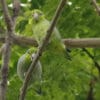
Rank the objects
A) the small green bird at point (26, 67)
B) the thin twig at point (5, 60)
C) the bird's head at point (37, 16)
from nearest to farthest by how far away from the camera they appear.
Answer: the thin twig at point (5, 60) → the small green bird at point (26, 67) → the bird's head at point (37, 16)

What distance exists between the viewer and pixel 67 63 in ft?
11.2

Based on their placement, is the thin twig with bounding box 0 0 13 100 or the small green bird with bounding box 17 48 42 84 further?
the small green bird with bounding box 17 48 42 84

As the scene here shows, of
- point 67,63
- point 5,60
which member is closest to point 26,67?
point 5,60

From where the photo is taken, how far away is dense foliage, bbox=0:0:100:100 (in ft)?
11.1

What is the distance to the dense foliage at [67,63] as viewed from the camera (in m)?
3.39

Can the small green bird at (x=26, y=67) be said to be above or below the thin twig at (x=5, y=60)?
below

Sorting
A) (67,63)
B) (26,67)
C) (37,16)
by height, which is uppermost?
(37,16)

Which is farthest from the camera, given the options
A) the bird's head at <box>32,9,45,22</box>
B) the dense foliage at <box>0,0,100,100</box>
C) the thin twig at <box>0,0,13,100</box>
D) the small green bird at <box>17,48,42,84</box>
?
the dense foliage at <box>0,0,100,100</box>

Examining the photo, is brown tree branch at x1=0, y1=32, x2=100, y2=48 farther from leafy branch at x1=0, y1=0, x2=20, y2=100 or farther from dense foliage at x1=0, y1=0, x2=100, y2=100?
dense foliage at x1=0, y1=0, x2=100, y2=100

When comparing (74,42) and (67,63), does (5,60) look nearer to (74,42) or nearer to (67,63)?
(74,42)

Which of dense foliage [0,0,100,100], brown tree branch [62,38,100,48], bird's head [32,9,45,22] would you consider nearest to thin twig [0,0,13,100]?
bird's head [32,9,45,22]

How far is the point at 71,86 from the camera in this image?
11.4ft

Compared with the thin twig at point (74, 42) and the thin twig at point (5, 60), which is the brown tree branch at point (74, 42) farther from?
the thin twig at point (5, 60)

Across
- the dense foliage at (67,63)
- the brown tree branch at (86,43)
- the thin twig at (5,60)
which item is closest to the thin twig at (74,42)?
the brown tree branch at (86,43)
